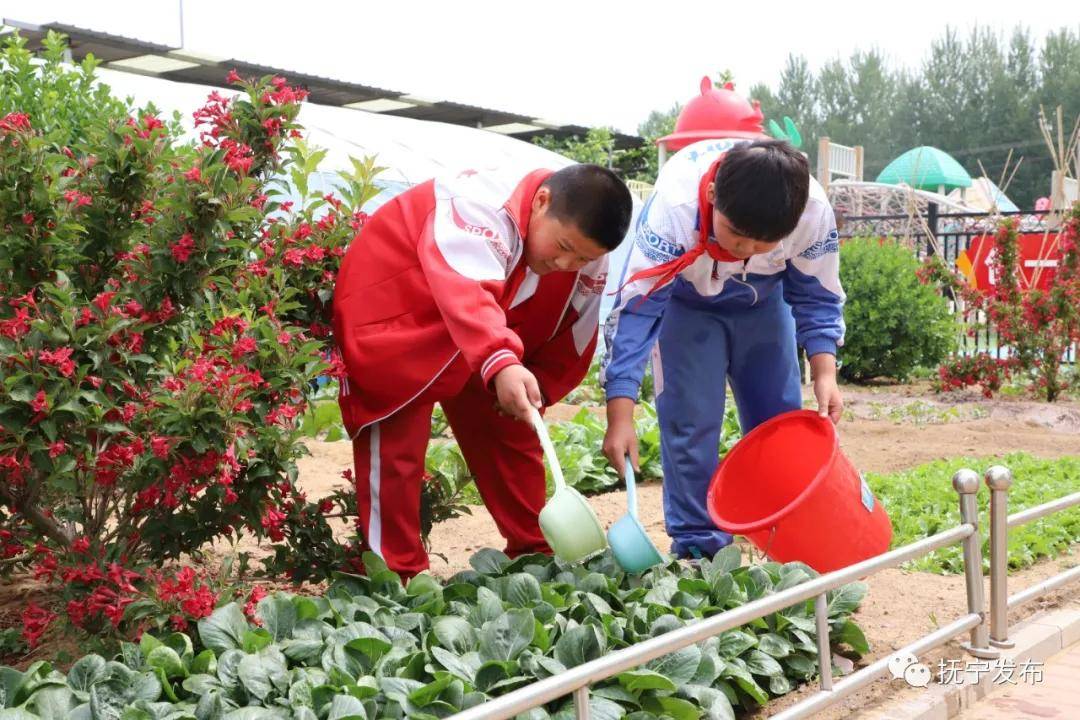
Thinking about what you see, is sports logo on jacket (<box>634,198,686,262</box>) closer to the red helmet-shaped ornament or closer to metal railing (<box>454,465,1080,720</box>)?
metal railing (<box>454,465,1080,720</box>)

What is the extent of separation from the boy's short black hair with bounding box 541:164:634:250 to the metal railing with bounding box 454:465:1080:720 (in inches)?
39.5

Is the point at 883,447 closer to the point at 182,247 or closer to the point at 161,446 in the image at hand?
the point at 182,247

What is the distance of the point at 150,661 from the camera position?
8.03 feet

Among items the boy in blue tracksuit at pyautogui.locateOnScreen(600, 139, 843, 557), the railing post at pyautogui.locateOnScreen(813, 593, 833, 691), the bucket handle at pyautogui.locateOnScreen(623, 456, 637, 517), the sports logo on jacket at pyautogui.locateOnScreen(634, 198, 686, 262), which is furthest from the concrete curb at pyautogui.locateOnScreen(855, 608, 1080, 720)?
the sports logo on jacket at pyautogui.locateOnScreen(634, 198, 686, 262)

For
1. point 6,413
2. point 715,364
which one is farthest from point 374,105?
point 6,413

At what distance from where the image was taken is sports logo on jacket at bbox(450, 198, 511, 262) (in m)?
3.03

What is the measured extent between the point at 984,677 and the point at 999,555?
0.35m

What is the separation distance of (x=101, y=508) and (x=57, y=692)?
0.84 meters

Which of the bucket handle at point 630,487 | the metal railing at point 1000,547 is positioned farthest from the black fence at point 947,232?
the bucket handle at point 630,487

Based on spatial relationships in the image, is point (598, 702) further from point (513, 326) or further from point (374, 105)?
point (374, 105)

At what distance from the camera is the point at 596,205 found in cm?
290

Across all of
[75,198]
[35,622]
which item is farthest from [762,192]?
[35,622]

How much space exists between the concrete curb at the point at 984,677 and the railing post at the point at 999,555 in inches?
2.5

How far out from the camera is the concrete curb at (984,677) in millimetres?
2768
